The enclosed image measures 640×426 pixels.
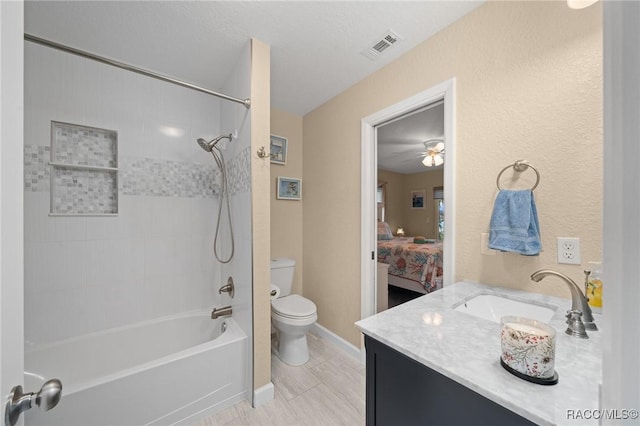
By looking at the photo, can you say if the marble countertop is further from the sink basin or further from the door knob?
the door knob

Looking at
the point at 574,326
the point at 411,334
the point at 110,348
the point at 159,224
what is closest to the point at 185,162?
the point at 159,224

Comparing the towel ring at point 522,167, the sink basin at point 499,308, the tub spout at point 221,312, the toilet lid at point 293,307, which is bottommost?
the toilet lid at point 293,307

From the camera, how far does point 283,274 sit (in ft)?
7.72

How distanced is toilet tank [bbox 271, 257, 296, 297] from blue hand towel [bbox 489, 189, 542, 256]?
1.71 metres

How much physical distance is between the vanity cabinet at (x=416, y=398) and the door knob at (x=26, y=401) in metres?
0.80

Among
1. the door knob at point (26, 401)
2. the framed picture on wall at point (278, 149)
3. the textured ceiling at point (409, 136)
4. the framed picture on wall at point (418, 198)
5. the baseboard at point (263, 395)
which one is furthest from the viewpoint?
the framed picture on wall at point (418, 198)

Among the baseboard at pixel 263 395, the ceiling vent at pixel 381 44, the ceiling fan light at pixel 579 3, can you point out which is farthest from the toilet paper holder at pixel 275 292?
the ceiling fan light at pixel 579 3

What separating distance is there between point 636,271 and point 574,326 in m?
0.76

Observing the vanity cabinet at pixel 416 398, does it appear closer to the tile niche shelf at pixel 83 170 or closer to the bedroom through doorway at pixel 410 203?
the bedroom through doorway at pixel 410 203

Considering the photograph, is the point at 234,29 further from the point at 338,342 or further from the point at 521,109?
the point at 338,342

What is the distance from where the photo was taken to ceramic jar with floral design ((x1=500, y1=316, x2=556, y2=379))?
56cm

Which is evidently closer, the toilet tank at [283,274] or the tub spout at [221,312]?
the tub spout at [221,312]

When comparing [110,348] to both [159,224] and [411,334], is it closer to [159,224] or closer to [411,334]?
[159,224]

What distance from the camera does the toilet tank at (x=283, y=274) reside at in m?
2.30
